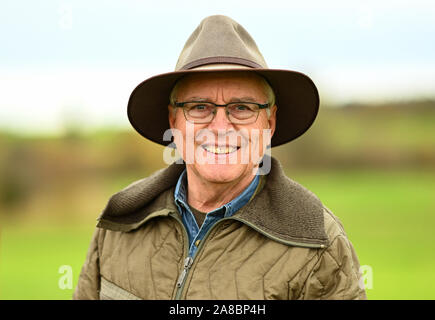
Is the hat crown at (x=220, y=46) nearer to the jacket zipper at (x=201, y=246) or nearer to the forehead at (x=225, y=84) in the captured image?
the forehead at (x=225, y=84)

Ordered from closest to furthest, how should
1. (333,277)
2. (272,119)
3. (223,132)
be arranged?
(333,277)
(223,132)
(272,119)

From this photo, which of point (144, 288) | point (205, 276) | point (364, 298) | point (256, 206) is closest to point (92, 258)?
point (144, 288)

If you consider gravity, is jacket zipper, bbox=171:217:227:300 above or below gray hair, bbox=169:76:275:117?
below

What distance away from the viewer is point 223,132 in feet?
7.37

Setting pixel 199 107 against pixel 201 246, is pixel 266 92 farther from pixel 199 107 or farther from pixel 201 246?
pixel 201 246

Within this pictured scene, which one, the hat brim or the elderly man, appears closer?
the elderly man

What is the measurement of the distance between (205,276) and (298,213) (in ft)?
1.58

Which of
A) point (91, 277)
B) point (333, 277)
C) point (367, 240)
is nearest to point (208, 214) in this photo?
point (333, 277)

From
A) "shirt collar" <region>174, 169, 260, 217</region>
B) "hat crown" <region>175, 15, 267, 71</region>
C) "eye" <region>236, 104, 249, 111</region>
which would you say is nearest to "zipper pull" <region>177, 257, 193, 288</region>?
"shirt collar" <region>174, 169, 260, 217</region>

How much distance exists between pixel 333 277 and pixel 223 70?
959 millimetres

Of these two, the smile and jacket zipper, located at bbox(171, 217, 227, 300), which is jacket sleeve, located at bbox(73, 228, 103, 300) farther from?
the smile

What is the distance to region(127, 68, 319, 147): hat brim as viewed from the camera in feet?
7.71
